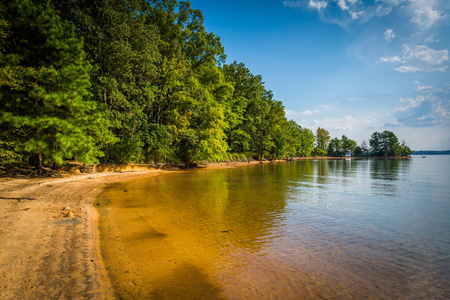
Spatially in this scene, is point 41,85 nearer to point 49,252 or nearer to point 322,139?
point 49,252

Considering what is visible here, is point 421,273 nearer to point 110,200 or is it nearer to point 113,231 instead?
point 113,231

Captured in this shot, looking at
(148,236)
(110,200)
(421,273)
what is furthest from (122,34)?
(421,273)

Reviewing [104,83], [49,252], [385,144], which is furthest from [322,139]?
[49,252]

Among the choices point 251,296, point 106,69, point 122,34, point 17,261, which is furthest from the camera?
point 106,69

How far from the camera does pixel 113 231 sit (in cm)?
595

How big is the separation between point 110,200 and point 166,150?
16.5 metres

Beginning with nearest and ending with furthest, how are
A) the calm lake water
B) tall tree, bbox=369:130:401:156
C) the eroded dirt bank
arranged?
1. the eroded dirt bank
2. the calm lake water
3. tall tree, bbox=369:130:401:156

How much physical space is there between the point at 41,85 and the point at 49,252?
13.0 meters

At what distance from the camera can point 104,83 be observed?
18594 mm

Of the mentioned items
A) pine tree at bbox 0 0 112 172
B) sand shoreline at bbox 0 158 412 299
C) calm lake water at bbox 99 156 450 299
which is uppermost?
pine tree at bbox 0 0 112 172

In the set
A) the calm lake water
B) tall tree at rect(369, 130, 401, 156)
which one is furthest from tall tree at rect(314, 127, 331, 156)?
the calm lake water

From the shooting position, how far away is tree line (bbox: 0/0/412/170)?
12.3 m

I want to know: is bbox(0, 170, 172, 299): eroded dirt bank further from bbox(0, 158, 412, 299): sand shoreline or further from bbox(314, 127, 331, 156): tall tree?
bbox(314, 127, 331, 156): tall tree

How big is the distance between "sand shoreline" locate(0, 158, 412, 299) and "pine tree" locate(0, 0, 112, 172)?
6.06 m
